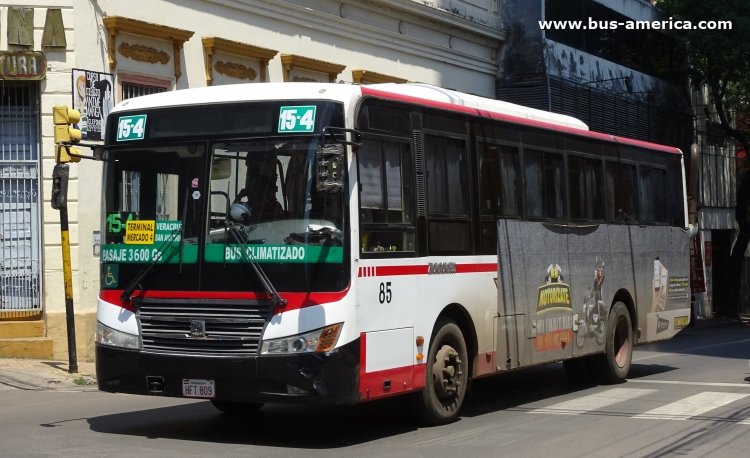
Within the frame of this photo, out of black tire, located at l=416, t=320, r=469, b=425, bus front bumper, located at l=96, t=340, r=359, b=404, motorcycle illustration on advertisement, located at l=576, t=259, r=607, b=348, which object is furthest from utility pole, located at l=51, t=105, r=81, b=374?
motorcycle illustration on advertisement, located at l=576, t=259, r=607, b=348

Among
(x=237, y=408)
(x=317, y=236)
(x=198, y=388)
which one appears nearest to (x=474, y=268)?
(x=317, y=236)

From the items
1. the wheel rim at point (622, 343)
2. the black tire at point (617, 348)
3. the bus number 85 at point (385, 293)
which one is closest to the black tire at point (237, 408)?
the bus number 85 at point (385, 293)

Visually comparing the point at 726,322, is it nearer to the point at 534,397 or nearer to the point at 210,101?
the point at 534,397

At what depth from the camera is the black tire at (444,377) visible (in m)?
10.9

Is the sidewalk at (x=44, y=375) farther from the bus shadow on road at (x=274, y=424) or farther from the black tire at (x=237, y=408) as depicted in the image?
the black tire at (x=237, y=408)

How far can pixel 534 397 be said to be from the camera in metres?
13.9

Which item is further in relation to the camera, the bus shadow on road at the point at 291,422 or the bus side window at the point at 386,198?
the bus shadow on road at the point at 291,422

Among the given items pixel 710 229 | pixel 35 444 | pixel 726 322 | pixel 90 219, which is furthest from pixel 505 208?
pixel 710 229

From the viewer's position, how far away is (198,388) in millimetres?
9727

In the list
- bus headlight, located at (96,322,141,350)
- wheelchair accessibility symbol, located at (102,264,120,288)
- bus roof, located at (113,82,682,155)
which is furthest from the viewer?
wheelchair accessibility symbol, located at (102,264,120,288)

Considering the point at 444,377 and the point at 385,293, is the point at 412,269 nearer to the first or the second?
the point at 385,293

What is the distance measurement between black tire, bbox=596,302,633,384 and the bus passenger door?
1.34 meters

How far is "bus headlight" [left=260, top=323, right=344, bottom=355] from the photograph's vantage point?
9445 millimetres

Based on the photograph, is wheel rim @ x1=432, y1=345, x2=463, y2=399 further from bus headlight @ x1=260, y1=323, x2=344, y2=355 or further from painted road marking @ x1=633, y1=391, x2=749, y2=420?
painted road marking @ x1=633, y1=391, x2=749, y2=420
